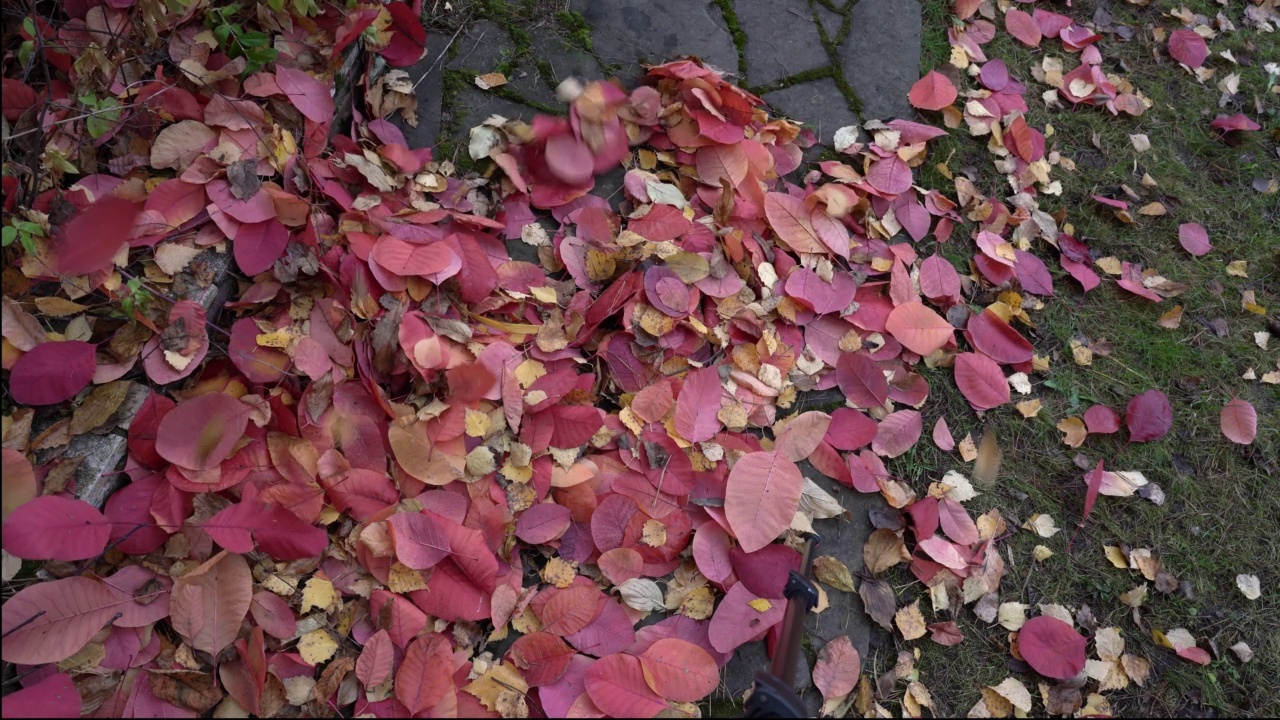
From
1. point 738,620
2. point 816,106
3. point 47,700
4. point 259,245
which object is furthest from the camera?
point 816,106

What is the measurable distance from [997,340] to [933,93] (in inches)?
35.3

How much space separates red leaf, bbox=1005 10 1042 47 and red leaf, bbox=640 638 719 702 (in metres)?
2.54

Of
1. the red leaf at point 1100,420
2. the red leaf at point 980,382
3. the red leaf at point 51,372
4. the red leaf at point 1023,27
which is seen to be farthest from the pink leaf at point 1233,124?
the red leaf at point 51,372

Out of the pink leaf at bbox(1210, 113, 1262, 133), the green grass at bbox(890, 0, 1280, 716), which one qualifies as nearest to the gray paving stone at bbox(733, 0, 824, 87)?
the green grass at bbox(890, 0, 1280, 716)

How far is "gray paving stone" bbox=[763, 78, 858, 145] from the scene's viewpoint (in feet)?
8.34

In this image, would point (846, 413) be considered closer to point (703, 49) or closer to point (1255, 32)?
point (703, 49)

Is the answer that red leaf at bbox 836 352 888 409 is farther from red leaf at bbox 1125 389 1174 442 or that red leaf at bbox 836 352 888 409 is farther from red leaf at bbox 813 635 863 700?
red leaf at bbox 1125 389 1174 442

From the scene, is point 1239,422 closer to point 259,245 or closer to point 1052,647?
point 1052,647

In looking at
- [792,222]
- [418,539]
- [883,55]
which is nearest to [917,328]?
[792,222]

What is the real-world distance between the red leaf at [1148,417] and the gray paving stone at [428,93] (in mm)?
2146

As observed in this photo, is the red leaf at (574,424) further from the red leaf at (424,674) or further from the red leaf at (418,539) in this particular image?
the red leaf at (424,674)

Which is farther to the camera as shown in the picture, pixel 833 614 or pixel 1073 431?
pixel 1073 431

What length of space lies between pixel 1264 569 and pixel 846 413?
3.94ft

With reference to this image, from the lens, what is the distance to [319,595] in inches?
65.0
